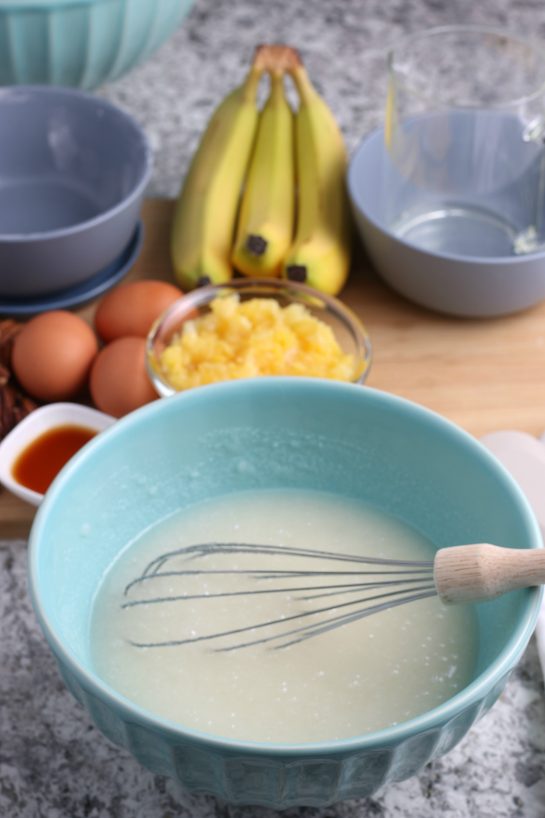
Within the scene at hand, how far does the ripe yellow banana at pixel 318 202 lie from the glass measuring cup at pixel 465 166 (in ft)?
0.20

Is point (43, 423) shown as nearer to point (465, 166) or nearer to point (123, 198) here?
point (123, 198)

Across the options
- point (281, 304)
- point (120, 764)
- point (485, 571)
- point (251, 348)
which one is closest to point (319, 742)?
point (485, 571)

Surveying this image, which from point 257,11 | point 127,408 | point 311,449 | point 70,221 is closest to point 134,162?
point 70,221

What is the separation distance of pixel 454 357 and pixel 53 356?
0.40 metres

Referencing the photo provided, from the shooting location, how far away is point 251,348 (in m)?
0.99

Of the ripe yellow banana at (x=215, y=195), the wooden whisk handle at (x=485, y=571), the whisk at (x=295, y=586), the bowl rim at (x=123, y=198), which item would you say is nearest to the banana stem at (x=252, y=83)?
the ripe yellow banana at (x=215, y=195)

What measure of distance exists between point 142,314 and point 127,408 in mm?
112

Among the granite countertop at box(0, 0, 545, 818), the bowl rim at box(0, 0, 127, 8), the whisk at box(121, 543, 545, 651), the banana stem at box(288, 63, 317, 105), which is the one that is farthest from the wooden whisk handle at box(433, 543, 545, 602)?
the bowl rim at box(0, 0, 127, 8)

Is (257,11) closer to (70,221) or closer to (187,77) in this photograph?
(187,77)

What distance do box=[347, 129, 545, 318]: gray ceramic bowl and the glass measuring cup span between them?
7cm

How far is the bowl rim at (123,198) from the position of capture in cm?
106

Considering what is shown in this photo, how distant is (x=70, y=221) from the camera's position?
1.23m

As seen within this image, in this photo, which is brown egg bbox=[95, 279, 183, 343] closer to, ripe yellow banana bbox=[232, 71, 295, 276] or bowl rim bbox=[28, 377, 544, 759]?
ripe yellow banana bbox=[232, 71, 295, 276]

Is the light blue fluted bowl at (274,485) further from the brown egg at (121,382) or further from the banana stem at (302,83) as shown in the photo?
the banana stem at (302,83)
